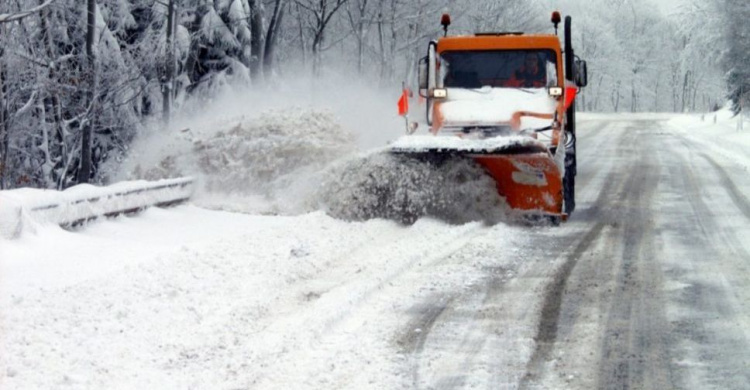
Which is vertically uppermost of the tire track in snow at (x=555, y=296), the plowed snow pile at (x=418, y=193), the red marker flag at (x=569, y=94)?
the red marker flag at (x=569, y=94)

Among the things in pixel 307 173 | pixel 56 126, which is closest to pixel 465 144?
pixel 307 173

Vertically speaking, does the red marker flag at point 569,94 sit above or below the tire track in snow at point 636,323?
above

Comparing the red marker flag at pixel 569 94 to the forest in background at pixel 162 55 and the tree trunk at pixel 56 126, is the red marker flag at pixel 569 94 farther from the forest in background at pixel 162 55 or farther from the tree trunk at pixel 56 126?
the tree trunk at pixel 56 126

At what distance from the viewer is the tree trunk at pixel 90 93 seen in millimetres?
18172

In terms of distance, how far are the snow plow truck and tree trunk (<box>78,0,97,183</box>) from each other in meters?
7.99

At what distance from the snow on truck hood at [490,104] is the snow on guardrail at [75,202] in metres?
3.88

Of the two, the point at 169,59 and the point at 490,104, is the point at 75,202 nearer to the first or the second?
the point at 490,104

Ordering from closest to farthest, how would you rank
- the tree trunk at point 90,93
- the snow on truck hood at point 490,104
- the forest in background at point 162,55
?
the snow on truck hood at point 490,104 < the tree trunk at point 90,93 < the forest in background at point 162,55

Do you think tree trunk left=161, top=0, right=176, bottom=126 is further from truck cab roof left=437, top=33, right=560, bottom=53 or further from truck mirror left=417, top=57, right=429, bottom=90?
truck cab roof left=437, top=33, right=560, bottom=53

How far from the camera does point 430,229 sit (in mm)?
10258

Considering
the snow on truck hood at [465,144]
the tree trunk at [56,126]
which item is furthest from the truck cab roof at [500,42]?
the tree trunk at [56,126]

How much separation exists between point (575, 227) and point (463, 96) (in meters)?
2.51

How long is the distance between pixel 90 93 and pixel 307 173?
8518 mm

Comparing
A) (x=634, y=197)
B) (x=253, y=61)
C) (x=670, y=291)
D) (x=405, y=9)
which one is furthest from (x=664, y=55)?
Answer: (x=670, y=291)
